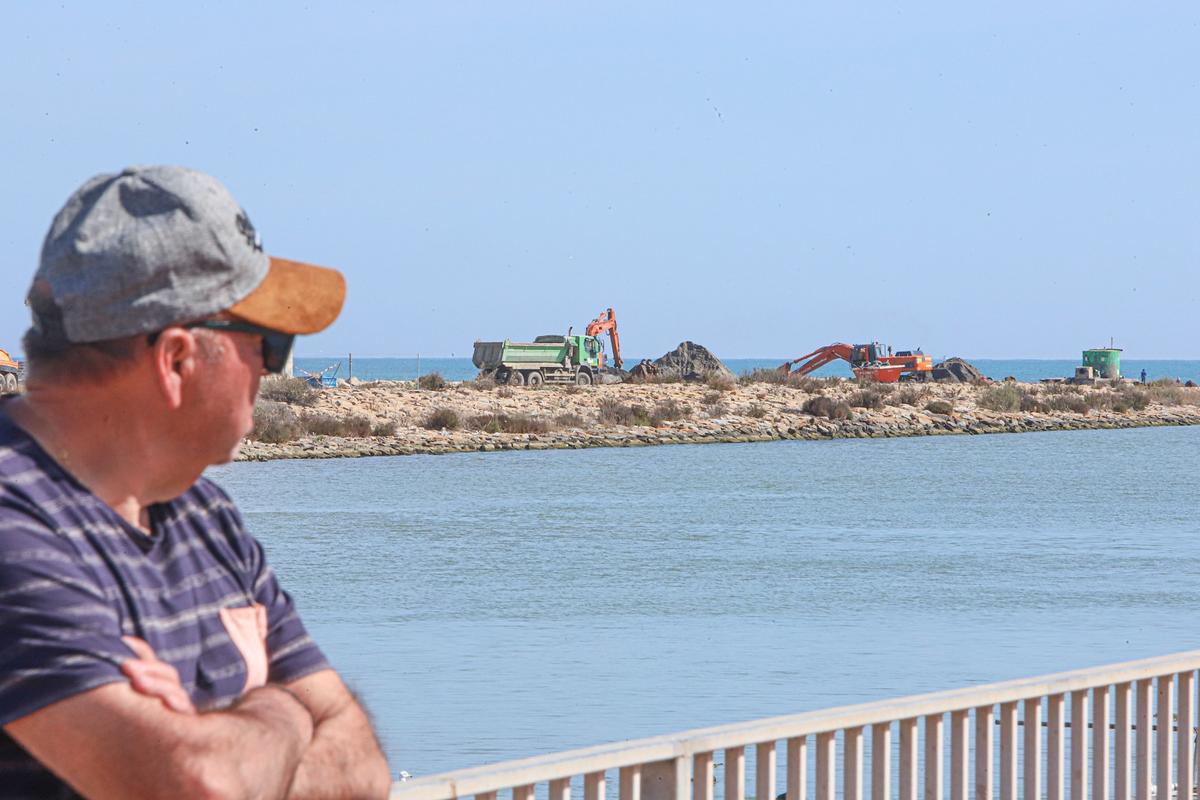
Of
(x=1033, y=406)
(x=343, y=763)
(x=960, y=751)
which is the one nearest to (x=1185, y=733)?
(x=960, y=751)

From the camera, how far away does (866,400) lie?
69875 millimetres

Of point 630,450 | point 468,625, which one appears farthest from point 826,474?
point 468,625

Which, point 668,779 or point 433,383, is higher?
point 433,383

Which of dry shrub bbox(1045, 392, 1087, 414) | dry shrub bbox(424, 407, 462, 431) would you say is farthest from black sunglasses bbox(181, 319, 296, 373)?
dry shrub bbox(1045, 392, 1087, 414)

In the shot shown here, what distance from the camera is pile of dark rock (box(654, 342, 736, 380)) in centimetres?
8294

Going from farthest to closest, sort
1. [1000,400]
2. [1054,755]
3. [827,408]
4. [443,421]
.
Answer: [1000,400]
[827,408]
[443,421]
[1054,755]

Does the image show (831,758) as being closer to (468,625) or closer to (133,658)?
(133,658)

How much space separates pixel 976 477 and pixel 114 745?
147 ft

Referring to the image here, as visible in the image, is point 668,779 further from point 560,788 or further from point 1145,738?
point 1145,738

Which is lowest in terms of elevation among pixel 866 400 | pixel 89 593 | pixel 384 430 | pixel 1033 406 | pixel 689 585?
pixel 689 585

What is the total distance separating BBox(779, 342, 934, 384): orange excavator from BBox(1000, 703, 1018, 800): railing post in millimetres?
75214

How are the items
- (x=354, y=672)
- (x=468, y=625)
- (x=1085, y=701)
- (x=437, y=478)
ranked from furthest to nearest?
(x=437, y=478) → (x=468, y=625) → (x=354, y=672) → (x=1085, y=701)

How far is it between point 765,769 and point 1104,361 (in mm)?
103885

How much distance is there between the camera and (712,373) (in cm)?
7856
